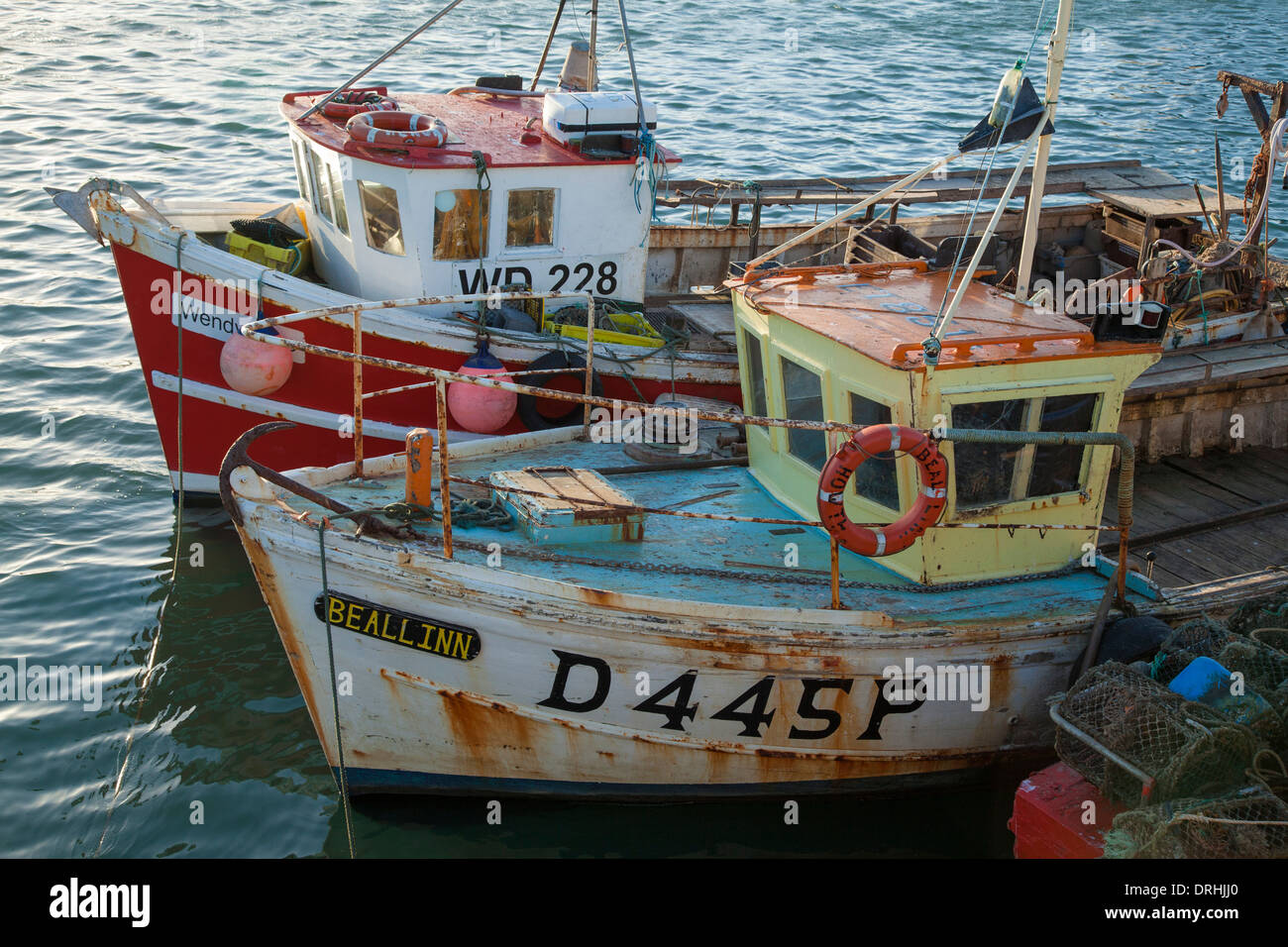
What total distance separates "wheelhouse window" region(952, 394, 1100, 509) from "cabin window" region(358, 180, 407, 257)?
5679mm

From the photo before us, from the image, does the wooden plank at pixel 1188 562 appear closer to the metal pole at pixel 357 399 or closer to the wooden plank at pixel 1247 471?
the wooden plank at pixel 1247 471

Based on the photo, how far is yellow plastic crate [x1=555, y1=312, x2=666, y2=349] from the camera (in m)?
11.3

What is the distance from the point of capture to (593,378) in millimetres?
11016

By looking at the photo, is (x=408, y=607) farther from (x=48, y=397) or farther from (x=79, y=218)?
(x=48, y=397)

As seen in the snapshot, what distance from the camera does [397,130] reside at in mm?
11070

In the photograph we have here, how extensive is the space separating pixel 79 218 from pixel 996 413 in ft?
25.1

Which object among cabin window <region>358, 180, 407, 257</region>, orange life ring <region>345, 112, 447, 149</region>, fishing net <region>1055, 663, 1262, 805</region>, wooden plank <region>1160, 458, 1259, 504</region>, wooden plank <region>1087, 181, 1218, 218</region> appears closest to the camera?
fishing net <region>1055, 663, 1262, 805</region>

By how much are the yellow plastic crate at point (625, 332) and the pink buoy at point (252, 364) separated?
2468mm

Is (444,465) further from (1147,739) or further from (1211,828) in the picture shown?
(1211,828)

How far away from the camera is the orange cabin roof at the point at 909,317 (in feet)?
24.5

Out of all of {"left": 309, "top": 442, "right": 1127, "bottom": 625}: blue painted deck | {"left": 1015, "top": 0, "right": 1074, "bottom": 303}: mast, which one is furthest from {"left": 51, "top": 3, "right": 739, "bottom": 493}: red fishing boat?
{"left": 1015, "top": 0, "right": 1074, "bottom": 303}: mast

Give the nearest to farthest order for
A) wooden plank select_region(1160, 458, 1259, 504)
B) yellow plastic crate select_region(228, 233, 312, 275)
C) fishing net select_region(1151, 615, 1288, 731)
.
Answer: fishing net select_region(1151, 615, 1288, 731) → wooden plank select_region(1160, 458, 1259, 504) → yellow plastic crate select_region(228, 233, 312, 275)

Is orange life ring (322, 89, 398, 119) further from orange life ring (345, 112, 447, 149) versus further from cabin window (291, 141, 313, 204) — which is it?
cabin window (291, 141, 313, 204)
